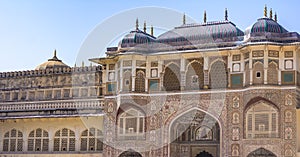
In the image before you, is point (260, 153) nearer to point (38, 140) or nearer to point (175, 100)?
point (175, 100)

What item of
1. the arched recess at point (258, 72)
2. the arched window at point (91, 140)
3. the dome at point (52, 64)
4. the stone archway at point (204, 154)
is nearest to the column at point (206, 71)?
the arched recess at point (258, 72)

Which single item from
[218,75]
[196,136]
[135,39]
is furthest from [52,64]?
[218,75]

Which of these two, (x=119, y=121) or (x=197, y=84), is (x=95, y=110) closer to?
(x=119, y=121)

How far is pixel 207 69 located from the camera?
28.7 metres

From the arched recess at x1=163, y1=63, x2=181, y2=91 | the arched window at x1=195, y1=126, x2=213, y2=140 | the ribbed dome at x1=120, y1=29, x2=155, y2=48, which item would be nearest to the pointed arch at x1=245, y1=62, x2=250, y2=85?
the arched recess at x1=163, y1=63, x2=181, y2=91

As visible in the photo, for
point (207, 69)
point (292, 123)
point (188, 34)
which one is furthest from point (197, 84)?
point (292, 123)

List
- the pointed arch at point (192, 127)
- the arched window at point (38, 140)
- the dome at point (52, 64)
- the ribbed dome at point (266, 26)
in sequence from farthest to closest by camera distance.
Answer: the dome at point (52, 64) → the arched window at point (38, 140) → the pointed arch at point (192, 127) → the ribbed dome at point (266, 26)

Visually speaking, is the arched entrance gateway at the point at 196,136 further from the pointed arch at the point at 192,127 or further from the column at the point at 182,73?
the column at the point at 182,73

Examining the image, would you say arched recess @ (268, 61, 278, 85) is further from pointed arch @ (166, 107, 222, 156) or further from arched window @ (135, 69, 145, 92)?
arched window @ (135, 69, 145, 92)

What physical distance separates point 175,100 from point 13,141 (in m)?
11.4

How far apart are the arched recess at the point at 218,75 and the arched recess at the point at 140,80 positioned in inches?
143

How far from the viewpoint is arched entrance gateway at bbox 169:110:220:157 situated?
30.3 meters

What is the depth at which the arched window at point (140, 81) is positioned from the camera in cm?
2992

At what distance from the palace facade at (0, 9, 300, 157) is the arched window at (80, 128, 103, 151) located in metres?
0.06
